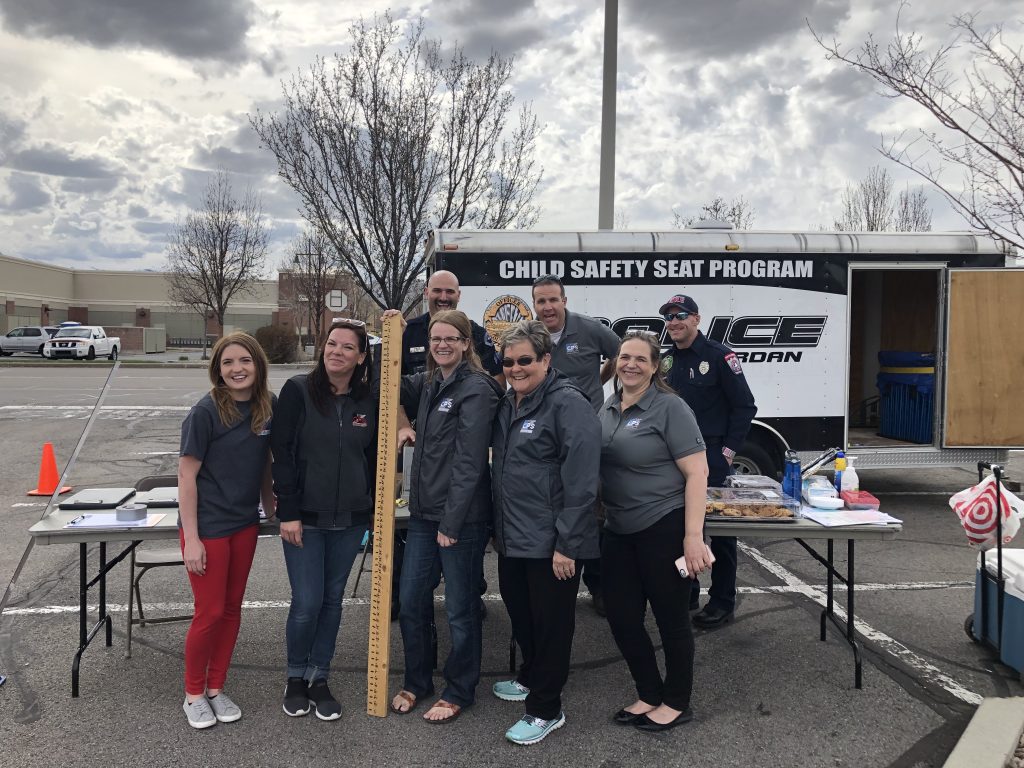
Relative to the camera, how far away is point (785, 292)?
7051 mm

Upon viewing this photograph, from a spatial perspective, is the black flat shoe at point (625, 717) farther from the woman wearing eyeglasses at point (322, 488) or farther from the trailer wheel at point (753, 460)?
the trailer wheel at point (753, 460)

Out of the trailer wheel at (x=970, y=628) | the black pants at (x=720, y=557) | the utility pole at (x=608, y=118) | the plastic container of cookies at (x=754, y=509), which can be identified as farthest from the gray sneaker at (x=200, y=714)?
the utility pole at (x=608, y=118)

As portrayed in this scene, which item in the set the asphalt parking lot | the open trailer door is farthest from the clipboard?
the open trailer door

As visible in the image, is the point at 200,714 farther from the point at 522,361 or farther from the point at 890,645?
the point at 890,645

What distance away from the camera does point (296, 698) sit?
3525 millimetres

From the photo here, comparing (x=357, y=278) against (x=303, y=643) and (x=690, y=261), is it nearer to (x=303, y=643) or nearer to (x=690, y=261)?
(x=690, y=261)

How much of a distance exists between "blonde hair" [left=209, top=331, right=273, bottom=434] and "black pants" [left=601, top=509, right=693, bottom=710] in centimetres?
163

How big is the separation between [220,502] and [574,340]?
2.27m

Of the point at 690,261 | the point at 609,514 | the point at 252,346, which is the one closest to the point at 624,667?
the point at 609,514

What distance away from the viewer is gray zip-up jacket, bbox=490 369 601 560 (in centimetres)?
313

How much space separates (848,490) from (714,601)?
1.04 m

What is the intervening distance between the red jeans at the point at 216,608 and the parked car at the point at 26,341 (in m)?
35.6

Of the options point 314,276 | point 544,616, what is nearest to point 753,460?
point 544,616

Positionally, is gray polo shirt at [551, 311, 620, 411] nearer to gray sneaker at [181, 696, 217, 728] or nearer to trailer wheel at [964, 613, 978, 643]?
trailer wheel at [964, 613, 978, 643]
